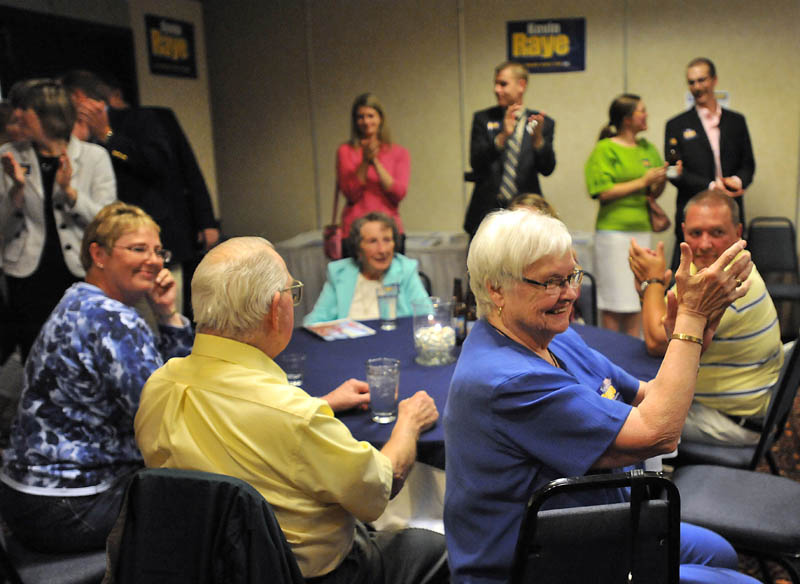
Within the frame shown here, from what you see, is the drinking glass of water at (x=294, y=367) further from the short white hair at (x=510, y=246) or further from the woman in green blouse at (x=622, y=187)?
the woman in green blouse at (x=622, y=187)

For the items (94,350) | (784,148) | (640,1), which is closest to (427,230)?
(640,1)

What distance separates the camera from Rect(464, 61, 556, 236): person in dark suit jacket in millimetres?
4188

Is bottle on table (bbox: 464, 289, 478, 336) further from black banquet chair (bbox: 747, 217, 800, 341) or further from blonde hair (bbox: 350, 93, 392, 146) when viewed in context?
black banquet chair (bbox: 747, 217, 800, 341)

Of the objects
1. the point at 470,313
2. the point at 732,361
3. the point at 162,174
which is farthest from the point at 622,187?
the point at 162,174

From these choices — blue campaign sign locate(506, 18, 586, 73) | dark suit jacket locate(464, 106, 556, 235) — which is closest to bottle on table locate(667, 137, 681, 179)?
dark suit jacket locate(464, 106, 556, 235)

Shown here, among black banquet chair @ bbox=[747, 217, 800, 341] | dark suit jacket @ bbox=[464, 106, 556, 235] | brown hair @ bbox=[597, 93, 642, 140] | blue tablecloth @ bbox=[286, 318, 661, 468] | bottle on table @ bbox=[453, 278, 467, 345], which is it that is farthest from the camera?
black banquet chair @ bbox=[747, 217, 800, 341]

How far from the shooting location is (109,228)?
7.25 feet

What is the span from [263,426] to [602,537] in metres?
0.65

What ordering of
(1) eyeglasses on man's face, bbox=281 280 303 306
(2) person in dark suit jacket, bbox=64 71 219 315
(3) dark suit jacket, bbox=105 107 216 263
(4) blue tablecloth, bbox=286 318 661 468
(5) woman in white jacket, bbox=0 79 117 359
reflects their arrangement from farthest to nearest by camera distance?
(3) dark suit jacket, bbox=105 107 216 263, (2) person in dark suit jacket, bbox=64 71 219 315, (5) woman in white jacket, bbox=0 79 117 359, (4) blue tablecloth, bbox=286 318 661 468, (1) eyeglasses on man's face, bbox=281 280 303 306

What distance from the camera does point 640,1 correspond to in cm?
577

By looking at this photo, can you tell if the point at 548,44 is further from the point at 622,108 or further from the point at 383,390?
the point at 383,390

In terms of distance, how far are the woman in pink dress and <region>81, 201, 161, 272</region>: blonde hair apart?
7.49ft

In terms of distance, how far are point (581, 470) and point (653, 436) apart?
16 cm

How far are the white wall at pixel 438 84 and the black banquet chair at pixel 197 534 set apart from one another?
5314mm
